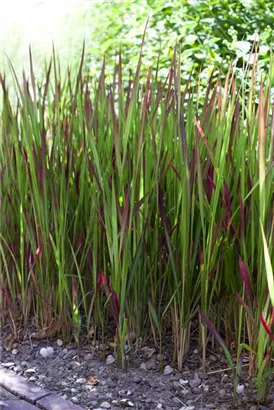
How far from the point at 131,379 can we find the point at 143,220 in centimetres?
50

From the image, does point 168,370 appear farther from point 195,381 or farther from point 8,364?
point 8,364

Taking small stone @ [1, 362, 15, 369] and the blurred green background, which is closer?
small stone @ [1, 362, 15, 369]

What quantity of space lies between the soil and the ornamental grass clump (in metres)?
0.05

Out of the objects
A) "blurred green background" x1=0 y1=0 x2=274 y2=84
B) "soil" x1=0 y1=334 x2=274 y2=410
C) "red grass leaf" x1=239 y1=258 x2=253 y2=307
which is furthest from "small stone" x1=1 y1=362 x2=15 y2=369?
Result: "blurred green background" x1=0 y1=0 x2=274 y2=84

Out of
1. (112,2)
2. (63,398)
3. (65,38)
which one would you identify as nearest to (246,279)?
(63,398)

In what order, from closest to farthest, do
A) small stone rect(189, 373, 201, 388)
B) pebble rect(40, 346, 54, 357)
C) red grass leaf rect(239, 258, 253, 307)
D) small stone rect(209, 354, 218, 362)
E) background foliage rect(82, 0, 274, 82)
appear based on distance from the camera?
red grass leaf rect(239, 258, 253, 307)
small stone rect(189, 373, 201, 388)
small stone rect(209, 354, 218, 362)
pebble rect(40, 346, 54, 357)
background foliage rect(82, 0, 274, 82)

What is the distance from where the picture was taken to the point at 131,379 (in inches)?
84.2

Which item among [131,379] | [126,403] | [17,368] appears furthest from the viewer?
[17,368]

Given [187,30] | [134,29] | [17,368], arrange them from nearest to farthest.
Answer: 1. [17,368]
2. [187,30]
3. [134,29]

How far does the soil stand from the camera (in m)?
2.01

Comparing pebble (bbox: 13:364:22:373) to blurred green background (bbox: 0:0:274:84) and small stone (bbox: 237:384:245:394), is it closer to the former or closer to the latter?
small stone (bbox: 237:384:245:394)

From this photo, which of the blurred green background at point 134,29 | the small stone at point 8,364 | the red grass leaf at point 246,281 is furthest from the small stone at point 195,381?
the blurred green background at point 134,29

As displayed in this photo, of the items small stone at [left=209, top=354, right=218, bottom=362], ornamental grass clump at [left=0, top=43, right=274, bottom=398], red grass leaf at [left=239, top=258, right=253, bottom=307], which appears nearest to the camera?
red grass leaf at [left=239, top=258, right=253, bottom=307]

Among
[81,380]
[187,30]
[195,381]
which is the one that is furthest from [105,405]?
[187,30]
